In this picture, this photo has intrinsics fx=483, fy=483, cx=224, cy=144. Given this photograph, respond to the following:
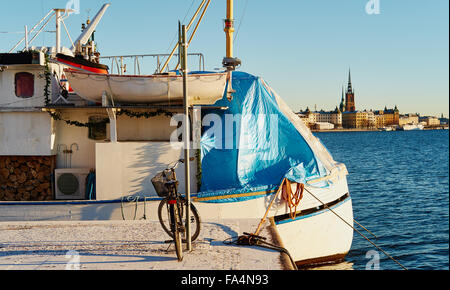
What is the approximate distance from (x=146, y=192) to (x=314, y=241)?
4680 mm

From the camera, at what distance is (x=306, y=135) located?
13.9 meters

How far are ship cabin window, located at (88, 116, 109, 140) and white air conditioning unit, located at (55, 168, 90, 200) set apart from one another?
991mm

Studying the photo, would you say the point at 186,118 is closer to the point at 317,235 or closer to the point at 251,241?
the point at 251,241

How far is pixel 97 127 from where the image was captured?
45.5 feet

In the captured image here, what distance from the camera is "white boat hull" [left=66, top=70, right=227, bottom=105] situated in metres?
12.1

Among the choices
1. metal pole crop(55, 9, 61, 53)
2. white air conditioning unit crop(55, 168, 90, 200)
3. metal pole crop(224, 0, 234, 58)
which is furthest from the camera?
metal pole crop(55, 9, 61, 53)

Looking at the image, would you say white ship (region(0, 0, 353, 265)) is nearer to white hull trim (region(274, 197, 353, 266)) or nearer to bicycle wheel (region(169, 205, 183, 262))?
white hull trim (region(274, 197, 353, 266))

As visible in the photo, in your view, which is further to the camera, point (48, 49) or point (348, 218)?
point (48, 49)

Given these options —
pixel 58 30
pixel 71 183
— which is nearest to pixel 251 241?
pixel 71 183

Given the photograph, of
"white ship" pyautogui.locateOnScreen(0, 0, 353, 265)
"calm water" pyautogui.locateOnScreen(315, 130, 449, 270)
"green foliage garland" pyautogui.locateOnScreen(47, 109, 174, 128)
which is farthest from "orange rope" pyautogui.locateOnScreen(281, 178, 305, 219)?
"calm water" pyautogui.locateOnScreen(315, 130, 449, 270)

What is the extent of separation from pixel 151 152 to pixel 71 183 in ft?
9.05

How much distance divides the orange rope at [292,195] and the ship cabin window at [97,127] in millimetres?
5445

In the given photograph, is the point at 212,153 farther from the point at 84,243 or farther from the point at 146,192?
the point at 84,243
